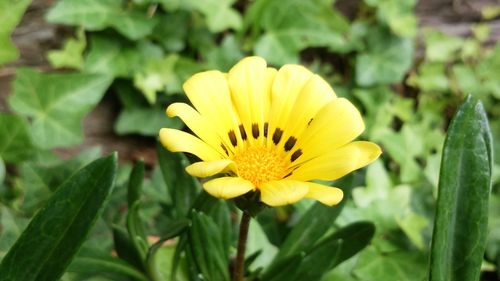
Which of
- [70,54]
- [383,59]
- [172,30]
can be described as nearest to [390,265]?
[383,59]

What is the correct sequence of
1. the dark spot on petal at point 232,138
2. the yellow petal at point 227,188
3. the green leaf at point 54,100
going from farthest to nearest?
the green leaf at point 54,100
the dark spot on petal at point 232,138
the yellow petal at point 227,188

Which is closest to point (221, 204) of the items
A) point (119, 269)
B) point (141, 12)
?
point (119, 269)

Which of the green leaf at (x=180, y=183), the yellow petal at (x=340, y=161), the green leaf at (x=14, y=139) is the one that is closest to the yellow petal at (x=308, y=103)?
the yellow petal at (x=340, y=161)

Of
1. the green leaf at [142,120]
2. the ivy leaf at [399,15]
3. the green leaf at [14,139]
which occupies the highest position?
the ivy leaf at [399,15]

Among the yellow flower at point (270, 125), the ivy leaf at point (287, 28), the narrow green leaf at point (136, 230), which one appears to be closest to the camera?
the yellow flower at point (270, 125)

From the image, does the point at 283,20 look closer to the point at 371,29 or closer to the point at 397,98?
the point at 371,29

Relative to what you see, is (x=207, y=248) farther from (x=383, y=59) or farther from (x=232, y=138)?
(x=383, y=59)

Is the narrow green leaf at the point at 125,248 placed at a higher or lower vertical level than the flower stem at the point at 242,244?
lower

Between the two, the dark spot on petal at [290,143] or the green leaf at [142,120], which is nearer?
the dark spot on petal at [290,143]

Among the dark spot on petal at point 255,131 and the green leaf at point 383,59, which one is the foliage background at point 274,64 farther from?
the dark spot on petal at point 255,131
